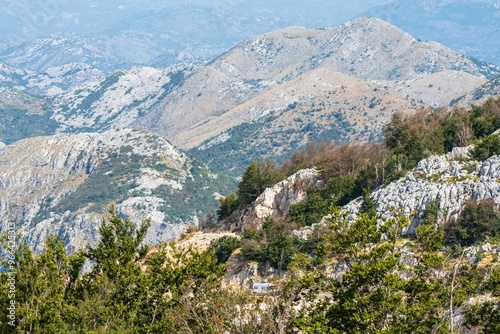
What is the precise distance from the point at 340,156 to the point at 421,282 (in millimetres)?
75945

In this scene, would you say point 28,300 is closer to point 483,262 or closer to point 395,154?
point 483,262

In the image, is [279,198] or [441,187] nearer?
[441,187]

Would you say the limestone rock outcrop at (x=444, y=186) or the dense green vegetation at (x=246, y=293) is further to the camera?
the limestone rock outcrop at (x=444, y=186)

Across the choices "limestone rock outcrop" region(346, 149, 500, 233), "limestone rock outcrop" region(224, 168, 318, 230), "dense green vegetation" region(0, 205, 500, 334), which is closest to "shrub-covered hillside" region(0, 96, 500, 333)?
"dense green vegetation" region(0, 205, 500, 334)

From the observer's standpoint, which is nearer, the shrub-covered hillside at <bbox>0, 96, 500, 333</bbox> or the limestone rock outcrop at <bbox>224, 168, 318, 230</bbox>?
the shrub-covered hillside at <bbox>0, 96, 500, 333</bbox>

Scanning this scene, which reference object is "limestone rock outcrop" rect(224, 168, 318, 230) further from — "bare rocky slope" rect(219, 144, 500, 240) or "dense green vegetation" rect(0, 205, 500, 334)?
"dense green vegetation" rect(0, 205, 500, 334)

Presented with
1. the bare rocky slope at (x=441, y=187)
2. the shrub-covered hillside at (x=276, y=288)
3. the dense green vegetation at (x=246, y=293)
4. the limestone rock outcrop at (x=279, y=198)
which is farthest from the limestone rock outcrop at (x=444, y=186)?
the dense green vegetation at (x=246, y=293)

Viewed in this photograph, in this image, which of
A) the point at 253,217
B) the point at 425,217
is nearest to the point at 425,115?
the point at 253,217

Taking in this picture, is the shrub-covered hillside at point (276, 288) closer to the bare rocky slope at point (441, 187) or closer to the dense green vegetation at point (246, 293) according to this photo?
the dense green vegetation at point (246, 293)

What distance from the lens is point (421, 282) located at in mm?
32000

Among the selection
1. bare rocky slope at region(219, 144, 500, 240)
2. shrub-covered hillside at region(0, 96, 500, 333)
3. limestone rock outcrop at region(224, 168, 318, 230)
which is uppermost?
shrub-covered hillside at region(0, 96, 500, 333)

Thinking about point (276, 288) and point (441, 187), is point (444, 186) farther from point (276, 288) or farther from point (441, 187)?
point (276, 288)

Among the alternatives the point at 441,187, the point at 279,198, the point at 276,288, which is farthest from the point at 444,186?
the point at 276,288

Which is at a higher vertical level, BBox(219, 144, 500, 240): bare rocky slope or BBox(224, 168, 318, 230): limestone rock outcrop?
BBox(219, 144, 500, 240): bare rocky slope
